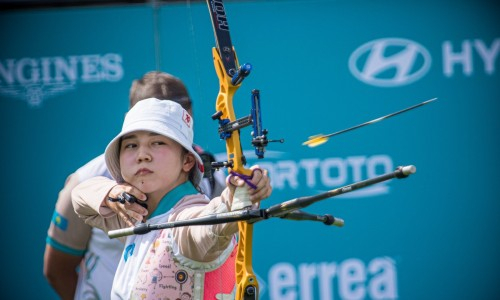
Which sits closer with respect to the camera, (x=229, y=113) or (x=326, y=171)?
(x=229, y=113)

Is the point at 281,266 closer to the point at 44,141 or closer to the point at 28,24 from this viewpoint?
the point at 44,141

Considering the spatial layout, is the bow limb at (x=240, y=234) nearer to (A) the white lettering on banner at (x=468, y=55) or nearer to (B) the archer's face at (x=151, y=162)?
(B) the archer's face at (x=151, y=162)

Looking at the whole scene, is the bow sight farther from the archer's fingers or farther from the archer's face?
the archer's fingers

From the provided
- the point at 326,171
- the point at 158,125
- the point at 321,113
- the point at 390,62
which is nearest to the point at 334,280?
the point at 326,171

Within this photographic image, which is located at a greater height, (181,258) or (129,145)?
(129,145)

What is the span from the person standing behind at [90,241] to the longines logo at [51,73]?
24.0 inches

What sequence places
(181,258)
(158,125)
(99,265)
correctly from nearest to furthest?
(181,258) < (158,125) < (99,265)

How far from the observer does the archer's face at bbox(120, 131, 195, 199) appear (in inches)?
92.3

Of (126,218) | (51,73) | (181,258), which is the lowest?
(181,258)

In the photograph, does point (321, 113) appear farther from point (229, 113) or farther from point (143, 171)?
point (143, 171)

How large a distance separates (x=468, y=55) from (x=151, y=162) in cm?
202

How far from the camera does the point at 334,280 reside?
3879 mm

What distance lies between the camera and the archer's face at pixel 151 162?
2344mm

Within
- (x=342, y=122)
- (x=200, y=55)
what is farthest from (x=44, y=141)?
(x=342, y=122)
